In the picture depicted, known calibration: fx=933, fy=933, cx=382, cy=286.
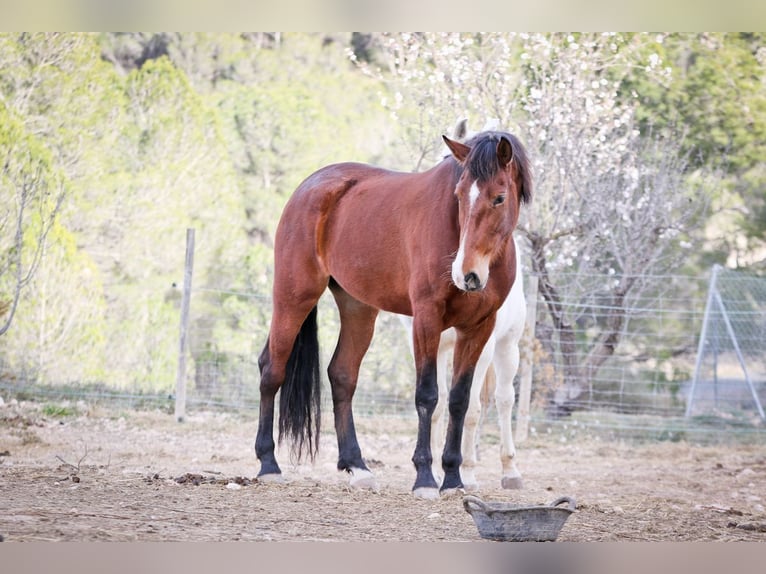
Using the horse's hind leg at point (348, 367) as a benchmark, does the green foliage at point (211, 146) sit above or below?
above

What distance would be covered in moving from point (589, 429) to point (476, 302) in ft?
13.6

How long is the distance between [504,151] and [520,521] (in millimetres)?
1374

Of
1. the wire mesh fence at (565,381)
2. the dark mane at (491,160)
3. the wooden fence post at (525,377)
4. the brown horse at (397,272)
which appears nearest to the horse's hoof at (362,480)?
the brown horse at (397,272)

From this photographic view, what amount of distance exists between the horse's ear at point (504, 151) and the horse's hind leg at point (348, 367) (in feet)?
4.31

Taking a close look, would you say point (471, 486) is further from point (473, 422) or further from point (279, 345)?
point (279, 345)

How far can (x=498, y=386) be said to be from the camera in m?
4.83

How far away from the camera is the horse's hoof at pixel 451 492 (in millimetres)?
3920

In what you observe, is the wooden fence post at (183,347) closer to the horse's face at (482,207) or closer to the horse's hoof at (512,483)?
the horse's hoof at (512,483)

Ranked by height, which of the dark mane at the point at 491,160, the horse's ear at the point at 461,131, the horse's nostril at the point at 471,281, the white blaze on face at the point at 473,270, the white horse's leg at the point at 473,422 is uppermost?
the horse's ear at the point at 461,131

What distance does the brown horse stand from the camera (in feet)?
11.7

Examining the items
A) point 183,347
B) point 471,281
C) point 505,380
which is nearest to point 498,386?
point 505,380

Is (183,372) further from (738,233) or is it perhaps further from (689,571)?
(738,233)

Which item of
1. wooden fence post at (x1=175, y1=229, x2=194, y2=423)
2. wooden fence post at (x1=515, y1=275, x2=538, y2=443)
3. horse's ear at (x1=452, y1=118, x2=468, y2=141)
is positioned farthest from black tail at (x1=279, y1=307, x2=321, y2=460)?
wooden fence post at (x1=515, y1=275, x2=538, y2=443)

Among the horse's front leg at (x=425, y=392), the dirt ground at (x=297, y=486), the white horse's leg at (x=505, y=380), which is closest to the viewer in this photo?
the dirt ground at (x=297, y=486)
